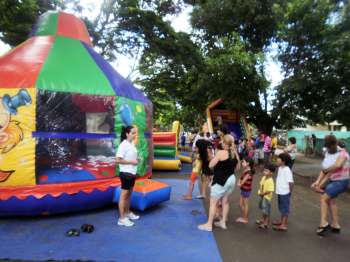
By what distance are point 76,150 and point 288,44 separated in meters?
11.2

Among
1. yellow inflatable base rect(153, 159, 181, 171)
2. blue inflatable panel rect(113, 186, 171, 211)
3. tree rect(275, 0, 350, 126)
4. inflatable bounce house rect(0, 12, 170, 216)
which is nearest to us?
inflatable bounce house rect(0, 12, 170, 216)

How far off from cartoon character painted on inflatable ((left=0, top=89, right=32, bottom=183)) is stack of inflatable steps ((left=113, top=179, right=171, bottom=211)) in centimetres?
202

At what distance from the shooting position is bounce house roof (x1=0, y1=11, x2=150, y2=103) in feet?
20.9

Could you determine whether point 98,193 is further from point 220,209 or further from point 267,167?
point 267,167

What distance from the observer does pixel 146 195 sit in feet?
20.9

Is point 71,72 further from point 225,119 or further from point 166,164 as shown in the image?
point 225,119

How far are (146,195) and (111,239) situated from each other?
1.43 metres

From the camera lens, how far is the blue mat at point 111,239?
4.50 metres

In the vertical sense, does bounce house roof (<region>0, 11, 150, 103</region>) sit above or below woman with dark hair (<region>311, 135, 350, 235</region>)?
above

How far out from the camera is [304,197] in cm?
879

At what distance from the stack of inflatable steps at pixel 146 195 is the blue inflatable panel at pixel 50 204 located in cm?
55

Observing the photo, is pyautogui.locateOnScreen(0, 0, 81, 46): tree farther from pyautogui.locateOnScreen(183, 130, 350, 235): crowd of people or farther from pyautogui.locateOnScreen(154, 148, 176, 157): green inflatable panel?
pyautogui.locateOnScreen(183, 130, 350, 235): crowd of people

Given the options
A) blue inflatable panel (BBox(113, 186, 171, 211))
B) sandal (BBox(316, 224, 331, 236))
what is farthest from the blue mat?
sandal (BBox(316, 224, 331, 236))

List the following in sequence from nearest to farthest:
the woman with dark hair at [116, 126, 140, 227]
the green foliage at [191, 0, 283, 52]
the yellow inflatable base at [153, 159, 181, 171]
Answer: the woman with dark hair at [116, 126, 140, 227]
the yellow inflatable base at [153, 159, 181, 171]
the green foliage at [191, 0, 283, 52]
